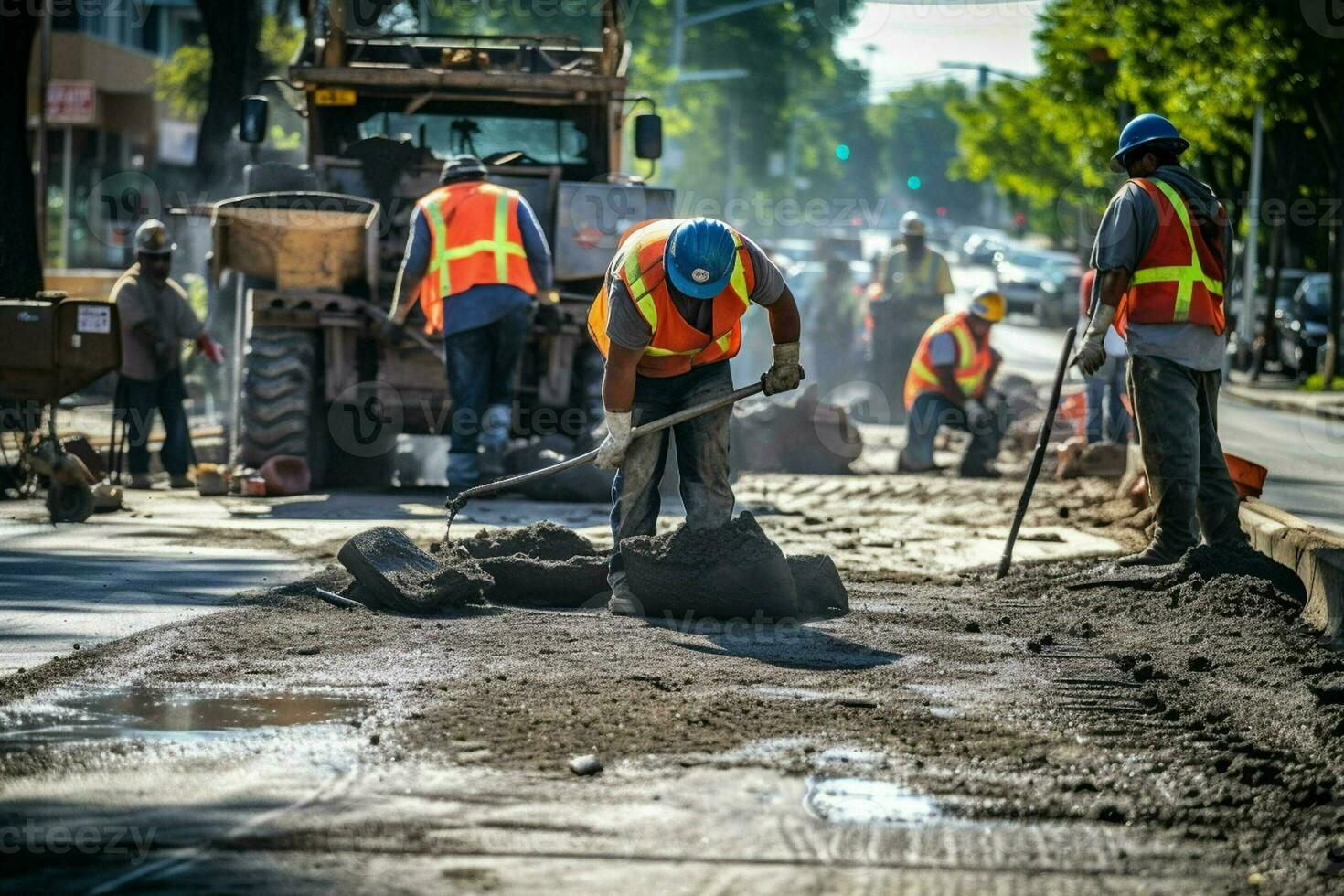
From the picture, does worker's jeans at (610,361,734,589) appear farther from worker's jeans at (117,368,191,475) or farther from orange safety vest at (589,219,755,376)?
worker's jeans at (117,368,191,475)

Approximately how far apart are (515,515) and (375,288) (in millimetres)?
2069

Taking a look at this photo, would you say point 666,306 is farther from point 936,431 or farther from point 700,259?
point 936,431

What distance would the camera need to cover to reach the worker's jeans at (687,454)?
7984 mm

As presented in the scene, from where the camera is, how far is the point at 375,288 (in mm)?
12359

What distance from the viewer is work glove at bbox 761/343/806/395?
25.8 ft

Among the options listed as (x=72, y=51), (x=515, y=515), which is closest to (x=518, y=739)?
(x=515, y=515)

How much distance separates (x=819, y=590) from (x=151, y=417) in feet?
23.4

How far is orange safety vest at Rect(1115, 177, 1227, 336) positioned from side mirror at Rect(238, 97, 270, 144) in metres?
7.11

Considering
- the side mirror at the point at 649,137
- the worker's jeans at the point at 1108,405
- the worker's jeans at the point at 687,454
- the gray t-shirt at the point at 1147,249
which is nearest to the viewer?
the worker's jeans at the point at 687,454

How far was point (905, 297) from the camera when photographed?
19484 millimetres

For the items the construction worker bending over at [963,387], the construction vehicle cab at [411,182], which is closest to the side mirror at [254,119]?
the construction vehicle cab at [411,182]

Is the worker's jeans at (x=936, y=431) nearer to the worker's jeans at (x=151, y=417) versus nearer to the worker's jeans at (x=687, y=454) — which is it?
the worker's jeans at (x=151, y=417)

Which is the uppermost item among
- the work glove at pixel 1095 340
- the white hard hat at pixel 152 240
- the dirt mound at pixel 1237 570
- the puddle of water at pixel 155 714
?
the white hard hat at pixel 152 240

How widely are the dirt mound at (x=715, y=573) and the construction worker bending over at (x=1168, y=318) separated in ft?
6.08
